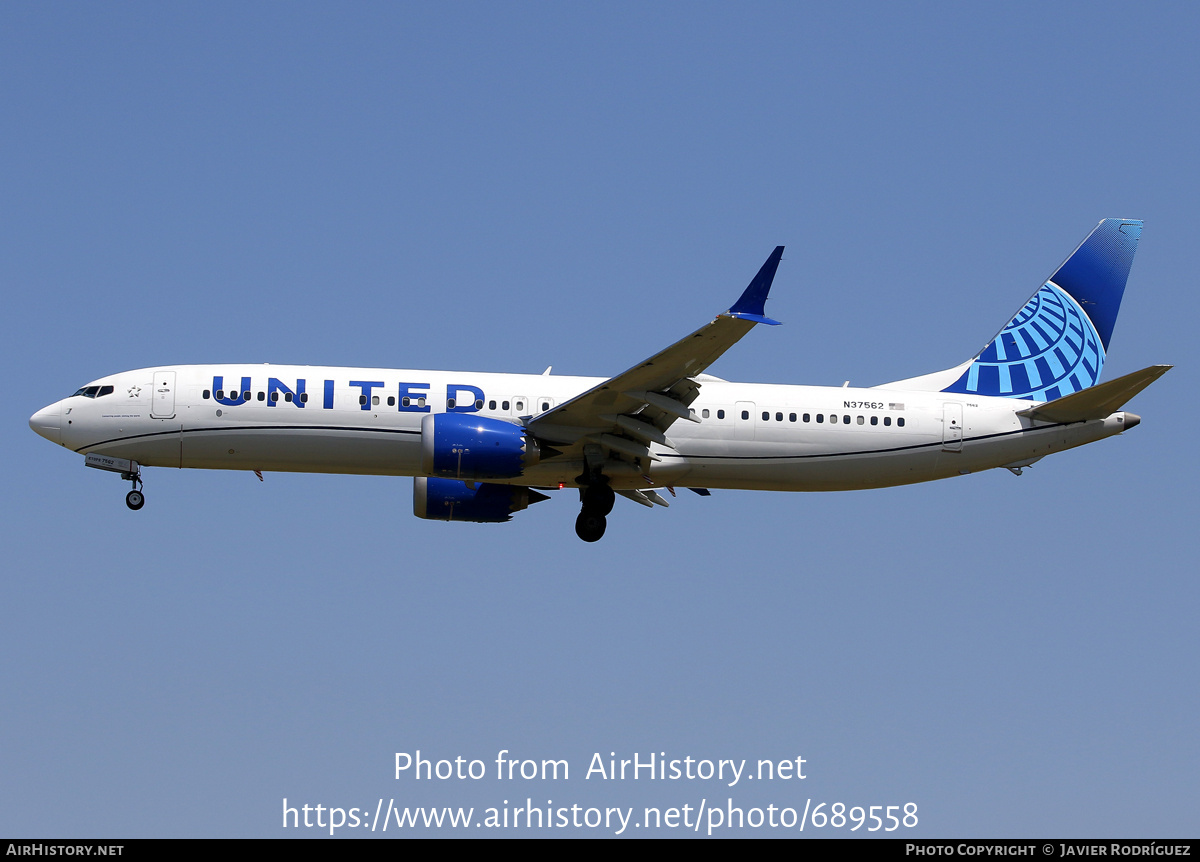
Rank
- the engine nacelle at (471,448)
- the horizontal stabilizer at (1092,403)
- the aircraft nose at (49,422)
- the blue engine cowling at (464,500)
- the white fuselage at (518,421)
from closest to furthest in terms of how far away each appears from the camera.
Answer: the engine nacelle at (471,448), the horizontal stabilizer at (1092,403), the white fuselage at (518,421), the aircraft nose at (49,422), the blue engine cowling at (464,500)

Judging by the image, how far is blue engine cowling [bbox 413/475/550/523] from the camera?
1350 inches

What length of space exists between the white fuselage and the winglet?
5222 millimetres

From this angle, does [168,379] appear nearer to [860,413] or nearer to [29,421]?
[29,421]

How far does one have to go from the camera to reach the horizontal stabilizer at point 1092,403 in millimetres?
30891

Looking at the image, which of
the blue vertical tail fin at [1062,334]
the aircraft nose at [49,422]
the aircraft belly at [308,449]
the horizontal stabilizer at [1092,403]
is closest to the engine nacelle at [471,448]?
the aircraft belly at [308,449]

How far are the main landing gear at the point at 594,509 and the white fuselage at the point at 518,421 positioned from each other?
0.58m

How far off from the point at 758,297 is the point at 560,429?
625 centimetres

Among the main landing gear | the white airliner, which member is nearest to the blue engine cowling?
the white airliner

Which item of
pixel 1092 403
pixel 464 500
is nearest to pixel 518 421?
pixel 464 500

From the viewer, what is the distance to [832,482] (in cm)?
3312

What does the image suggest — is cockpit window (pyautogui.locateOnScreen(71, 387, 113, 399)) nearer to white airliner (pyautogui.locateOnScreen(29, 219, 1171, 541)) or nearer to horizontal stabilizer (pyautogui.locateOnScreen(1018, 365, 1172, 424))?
white airliner (pyautogui.locateOnScreen(29, 219, 1171, 541))

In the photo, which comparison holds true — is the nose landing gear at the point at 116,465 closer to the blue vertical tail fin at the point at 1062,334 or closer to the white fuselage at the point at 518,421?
the white fuselage at the point at 518,421

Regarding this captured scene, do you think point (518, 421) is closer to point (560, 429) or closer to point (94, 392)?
point (560, 429)

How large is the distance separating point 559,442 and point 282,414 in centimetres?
637
